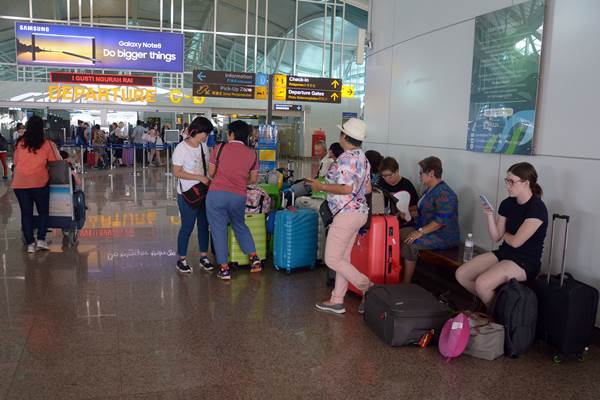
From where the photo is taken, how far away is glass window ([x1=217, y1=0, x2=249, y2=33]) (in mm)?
22062

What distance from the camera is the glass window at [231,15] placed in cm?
2206

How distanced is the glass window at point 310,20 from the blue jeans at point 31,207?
18.6 meters

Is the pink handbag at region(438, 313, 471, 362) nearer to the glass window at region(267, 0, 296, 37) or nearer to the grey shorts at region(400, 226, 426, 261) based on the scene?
the grey shorts at region(400, 226, 426, 261)

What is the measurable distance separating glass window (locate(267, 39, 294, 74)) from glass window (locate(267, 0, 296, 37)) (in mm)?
375

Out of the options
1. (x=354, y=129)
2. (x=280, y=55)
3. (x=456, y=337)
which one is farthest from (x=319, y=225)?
(x=280, y=55)

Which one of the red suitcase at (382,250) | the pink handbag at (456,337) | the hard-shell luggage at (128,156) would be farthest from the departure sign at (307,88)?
the pink handbag at (456,337)

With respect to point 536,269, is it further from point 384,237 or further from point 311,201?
point 311,201

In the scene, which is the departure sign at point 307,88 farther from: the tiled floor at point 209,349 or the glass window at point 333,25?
the tiled floor at point 209,349

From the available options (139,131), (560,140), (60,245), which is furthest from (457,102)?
(139,131)

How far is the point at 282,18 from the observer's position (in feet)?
74.9

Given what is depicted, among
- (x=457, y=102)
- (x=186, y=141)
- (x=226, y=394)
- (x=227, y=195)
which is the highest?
(x=457, y=102)

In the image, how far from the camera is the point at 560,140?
4199 mm

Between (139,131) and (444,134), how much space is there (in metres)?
16.0

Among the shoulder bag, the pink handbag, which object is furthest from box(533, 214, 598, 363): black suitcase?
the shoulder bag
